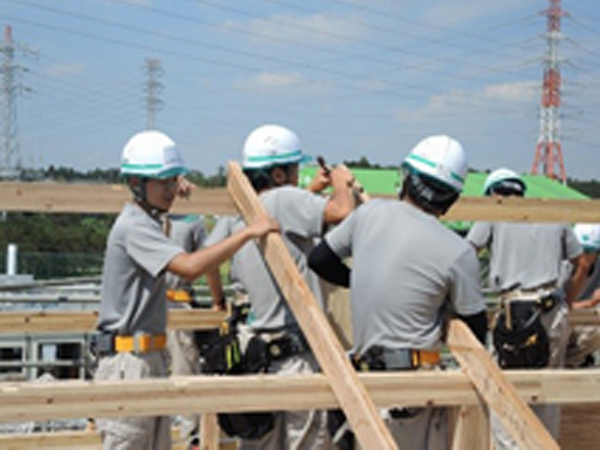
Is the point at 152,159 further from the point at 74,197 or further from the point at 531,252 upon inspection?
the point at 531,252

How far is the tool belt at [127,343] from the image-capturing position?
434 centimetres

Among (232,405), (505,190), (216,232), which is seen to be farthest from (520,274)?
(232,405)

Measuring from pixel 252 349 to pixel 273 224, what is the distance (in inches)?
32.7

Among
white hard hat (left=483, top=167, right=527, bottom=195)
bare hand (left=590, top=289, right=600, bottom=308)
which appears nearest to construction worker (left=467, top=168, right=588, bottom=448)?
white hard hat (left=483, top=167, right=527, bottom=195)

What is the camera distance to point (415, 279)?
12.0ft

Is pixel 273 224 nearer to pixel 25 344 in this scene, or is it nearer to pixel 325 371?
pixel 325 371

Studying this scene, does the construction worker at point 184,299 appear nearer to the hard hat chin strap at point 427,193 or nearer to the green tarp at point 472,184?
the hard hat chin strap at point 427,193

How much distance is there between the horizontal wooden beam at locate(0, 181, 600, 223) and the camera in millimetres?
4855

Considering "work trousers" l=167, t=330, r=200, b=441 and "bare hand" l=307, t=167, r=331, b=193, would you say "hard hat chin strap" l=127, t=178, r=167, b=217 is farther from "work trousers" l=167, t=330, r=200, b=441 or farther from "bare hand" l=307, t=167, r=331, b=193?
"work trousers" l=167, t=330, r=200, b=441

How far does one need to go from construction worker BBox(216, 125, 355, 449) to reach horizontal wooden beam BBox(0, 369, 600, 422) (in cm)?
108

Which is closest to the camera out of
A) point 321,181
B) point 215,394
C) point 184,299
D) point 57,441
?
point 215,394

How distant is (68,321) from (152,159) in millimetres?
2259

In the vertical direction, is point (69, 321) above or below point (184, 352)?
above

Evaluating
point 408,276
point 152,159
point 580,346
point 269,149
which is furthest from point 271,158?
point 580,346
